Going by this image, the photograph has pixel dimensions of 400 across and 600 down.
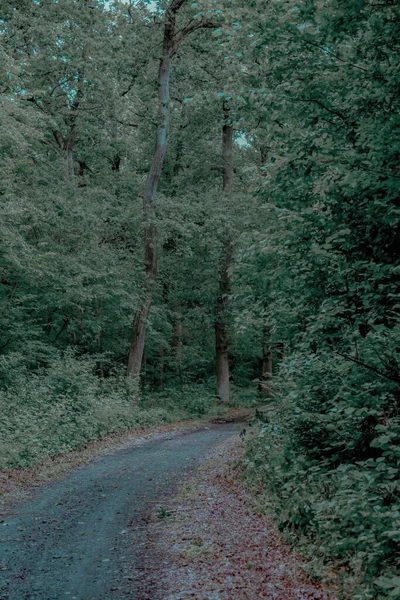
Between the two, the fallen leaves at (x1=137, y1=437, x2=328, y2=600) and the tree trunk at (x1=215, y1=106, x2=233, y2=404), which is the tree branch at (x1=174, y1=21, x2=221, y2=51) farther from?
the fallen leaves at (x1=137, y1=437, x2=328, y2=600)

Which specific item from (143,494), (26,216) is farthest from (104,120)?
(143,494)

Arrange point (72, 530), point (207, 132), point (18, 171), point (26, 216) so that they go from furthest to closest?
point (207, 132) < point (18, 171) < point (26, 216) < point (72, 530)

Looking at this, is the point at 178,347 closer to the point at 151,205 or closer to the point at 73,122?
the point at 151,205

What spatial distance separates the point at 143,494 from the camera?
10039 mm

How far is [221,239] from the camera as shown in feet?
88.2

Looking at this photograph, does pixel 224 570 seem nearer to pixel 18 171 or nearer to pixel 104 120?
pixel 18 171

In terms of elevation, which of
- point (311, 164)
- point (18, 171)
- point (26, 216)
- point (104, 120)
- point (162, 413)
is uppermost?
point (104, 120)

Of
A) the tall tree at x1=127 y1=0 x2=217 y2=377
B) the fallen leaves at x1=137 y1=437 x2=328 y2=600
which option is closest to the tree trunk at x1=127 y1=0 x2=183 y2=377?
the tall tree at x1=127 y1=0 x2=217 y2=377

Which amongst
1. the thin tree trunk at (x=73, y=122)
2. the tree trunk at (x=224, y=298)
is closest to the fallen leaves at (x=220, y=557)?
the thin tree trunk at (x=73, y=122)

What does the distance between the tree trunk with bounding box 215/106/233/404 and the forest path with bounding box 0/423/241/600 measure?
14.4 metres

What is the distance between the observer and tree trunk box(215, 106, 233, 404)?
27.3 meters

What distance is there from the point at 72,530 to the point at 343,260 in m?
5.00

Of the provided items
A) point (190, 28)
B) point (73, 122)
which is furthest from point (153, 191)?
point (190, 28)

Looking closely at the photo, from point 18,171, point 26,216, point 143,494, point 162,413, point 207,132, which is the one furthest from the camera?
point 207,132
